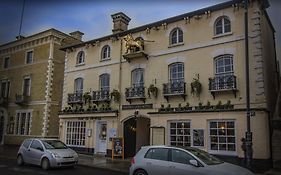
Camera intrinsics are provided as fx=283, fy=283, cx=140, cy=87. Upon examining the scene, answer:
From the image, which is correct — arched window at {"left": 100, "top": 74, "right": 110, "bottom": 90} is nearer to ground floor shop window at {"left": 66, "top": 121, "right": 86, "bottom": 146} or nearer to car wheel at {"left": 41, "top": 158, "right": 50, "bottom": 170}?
ground floor shop window at {"left": 66, "top": 121, "right": 86, "bottom": 146}

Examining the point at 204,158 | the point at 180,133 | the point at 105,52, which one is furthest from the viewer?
the point at 105,52

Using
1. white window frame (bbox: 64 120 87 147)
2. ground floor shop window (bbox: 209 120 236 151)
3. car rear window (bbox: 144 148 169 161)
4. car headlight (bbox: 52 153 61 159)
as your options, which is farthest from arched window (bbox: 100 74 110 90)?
car rear window (bbox: 144 148 169 161)

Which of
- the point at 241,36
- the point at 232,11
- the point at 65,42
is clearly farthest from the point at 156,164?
the point at 65,42

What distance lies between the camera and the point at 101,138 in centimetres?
2059

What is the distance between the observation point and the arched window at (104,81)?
21139mm

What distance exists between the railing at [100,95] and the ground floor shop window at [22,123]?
9.90 meters

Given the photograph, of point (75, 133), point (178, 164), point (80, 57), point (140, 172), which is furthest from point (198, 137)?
point (80, 57)

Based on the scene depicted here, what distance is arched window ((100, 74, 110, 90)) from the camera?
2114cm

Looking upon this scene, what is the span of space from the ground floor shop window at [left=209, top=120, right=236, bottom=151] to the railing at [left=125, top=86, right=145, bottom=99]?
504 cm

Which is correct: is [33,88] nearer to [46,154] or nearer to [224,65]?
[46,154]

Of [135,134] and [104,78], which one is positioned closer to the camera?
[135,134]

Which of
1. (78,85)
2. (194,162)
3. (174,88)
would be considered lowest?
(194,162)

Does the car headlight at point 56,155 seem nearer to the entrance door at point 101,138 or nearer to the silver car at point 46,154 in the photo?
the silver car at point 46,154

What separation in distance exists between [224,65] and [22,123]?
21079mm
